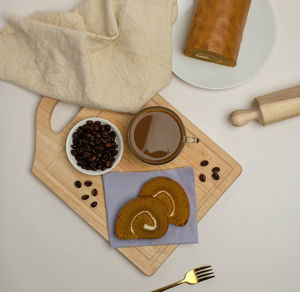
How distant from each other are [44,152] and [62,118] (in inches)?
6.8

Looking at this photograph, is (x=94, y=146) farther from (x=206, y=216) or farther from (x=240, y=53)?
(x=240, y=53)

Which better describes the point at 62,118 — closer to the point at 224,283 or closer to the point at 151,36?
the point at 151,36

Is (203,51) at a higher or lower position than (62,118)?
higher

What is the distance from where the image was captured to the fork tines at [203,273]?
1479 millimetres

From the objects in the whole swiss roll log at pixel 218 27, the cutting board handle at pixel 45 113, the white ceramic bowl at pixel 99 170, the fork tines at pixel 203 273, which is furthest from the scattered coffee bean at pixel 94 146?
the fork tines at pixel 203 273

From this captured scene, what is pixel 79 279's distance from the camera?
60.6 inches

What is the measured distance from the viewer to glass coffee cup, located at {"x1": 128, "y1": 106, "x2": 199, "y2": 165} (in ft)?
4.48

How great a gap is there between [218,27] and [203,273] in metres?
1.07

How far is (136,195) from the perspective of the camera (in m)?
1.45

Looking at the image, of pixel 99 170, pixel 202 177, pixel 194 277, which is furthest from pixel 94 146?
pixel 194 277

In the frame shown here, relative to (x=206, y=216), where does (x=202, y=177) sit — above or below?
above

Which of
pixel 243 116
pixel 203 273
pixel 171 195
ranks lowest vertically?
pixel 203 273

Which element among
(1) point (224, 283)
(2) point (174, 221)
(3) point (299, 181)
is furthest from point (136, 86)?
(1) point (224, 283)

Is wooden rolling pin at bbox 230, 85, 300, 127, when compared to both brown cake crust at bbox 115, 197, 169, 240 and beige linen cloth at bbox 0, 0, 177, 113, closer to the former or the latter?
beige linen cloth at bbox 0, 0, 177, 113
